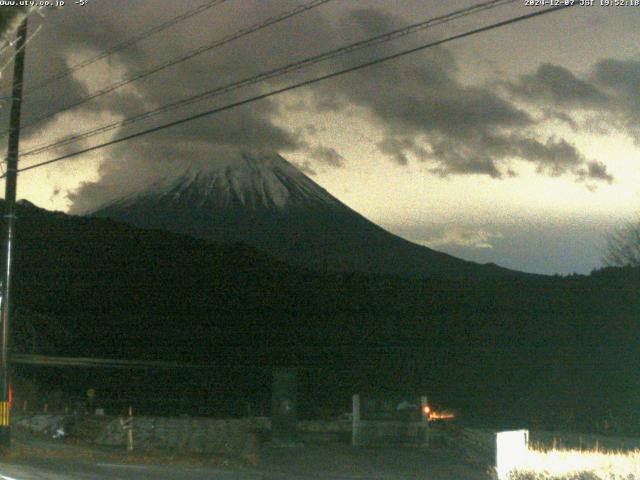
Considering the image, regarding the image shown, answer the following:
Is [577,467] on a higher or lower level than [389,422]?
higher

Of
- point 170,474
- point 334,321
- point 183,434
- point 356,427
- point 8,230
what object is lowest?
point 183,434

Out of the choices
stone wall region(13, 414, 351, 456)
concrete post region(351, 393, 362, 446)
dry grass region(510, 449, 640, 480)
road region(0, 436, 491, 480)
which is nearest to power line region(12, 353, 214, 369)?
stone wall region(13, 414, 351, 456)

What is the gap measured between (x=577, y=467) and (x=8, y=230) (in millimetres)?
12711

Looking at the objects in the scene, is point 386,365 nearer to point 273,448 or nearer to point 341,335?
point 341,335

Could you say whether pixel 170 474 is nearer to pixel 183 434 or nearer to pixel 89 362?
pixel 183 434

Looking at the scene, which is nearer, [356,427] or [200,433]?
[356,427]

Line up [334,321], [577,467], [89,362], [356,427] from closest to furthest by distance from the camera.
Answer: [577,467]
[356,427]
[89,362]
[334,321]

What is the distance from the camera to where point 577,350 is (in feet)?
186

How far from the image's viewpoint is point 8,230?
19312 mm

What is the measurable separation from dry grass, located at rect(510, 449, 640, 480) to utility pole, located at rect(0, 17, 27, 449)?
1094 centimetres

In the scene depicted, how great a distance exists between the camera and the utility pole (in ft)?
62.0

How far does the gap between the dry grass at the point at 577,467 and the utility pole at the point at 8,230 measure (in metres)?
10.9

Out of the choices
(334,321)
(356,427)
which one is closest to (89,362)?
(334,321)

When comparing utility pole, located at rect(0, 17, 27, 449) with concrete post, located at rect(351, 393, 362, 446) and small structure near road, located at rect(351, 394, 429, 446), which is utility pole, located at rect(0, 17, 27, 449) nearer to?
concrete post, located at rect(351, 393, 362, 446)
